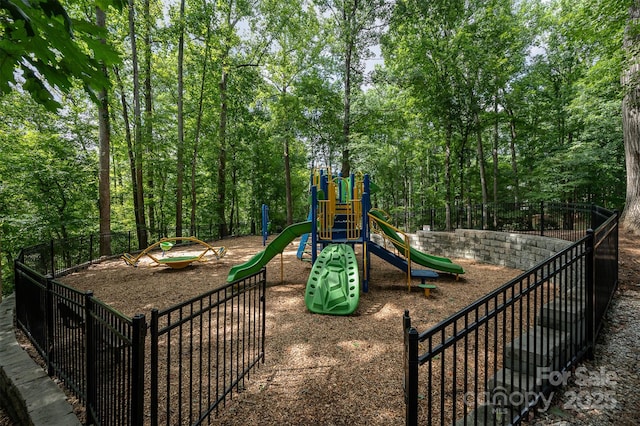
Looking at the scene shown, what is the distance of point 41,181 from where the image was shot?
1116cm

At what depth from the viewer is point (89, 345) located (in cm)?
265

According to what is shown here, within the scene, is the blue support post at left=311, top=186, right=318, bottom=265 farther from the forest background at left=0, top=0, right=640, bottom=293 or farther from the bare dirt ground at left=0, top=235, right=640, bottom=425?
the forest background at left=0, top=0, right=640, bottom=293

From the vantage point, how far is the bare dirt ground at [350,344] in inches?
104

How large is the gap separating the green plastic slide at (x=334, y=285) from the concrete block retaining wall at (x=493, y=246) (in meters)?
5.05

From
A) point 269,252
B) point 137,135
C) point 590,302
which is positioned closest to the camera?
point 590,302

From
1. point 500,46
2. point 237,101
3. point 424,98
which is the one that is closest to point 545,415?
point 424,98

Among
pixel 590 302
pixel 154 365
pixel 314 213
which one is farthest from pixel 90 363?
pixel 590 302

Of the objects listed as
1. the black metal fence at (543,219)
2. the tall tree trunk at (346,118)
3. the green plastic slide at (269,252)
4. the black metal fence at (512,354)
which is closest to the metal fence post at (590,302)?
the black metal fence at (512,354)

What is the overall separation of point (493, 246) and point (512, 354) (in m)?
7.96

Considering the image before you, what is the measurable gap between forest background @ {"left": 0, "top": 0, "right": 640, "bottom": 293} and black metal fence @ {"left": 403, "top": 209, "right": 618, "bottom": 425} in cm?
556

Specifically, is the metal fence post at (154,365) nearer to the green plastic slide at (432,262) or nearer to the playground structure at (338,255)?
the playground structure at (338,255)

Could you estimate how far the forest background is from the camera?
36.7 feet

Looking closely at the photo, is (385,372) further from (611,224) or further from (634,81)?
(634,81)

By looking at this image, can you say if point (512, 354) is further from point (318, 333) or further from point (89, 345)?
point (89, 345)
